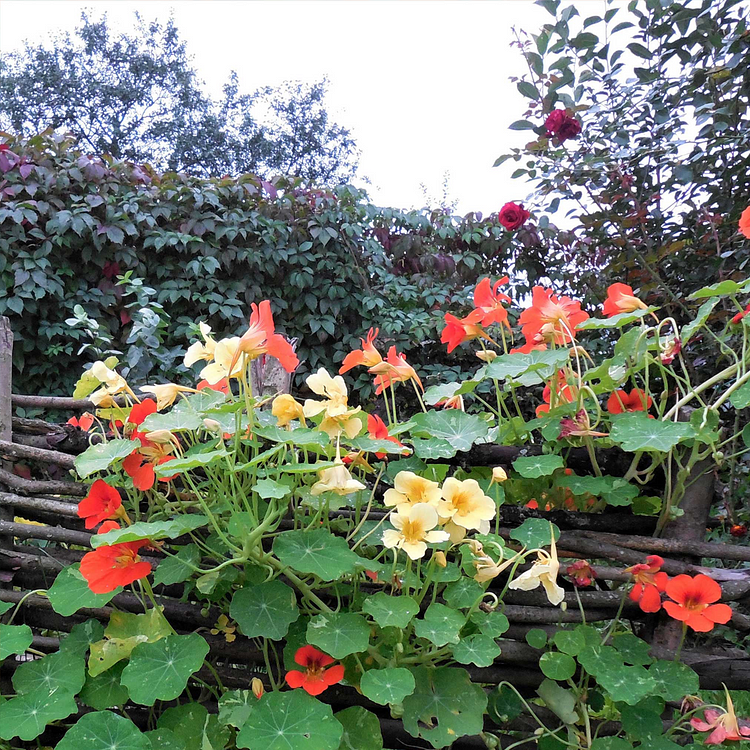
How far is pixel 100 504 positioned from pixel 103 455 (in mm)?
81

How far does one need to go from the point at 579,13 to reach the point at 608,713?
161 centimetres

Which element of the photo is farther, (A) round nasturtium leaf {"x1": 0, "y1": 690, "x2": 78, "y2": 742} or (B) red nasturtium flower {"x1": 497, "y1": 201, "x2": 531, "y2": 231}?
(B) red nasturtium flower {"x1": 497, "y1": 201, "x2": 531, "y2": 231}

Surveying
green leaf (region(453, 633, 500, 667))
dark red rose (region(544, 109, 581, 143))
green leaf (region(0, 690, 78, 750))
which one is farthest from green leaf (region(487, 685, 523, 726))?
dark red rose (region(544, 109, 581, 143))

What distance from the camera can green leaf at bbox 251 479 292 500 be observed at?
714mm

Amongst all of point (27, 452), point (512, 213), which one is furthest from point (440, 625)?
point (512, 213)

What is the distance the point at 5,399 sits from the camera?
3.50ft

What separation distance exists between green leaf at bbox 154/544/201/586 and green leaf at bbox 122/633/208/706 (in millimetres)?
84

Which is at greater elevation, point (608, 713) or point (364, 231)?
point (364, 231)

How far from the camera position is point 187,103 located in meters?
12.9

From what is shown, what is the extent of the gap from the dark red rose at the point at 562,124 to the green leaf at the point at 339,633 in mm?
1358

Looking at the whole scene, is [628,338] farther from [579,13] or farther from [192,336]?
[192,336]

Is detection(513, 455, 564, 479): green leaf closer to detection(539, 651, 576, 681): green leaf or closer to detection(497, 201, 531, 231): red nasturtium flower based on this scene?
detection(539, 651, 576, 681): green leaf

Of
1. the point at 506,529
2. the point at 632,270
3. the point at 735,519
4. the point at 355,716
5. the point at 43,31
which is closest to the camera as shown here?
the point at 355,716

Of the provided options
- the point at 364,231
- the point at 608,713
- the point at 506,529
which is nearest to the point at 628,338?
the point at 506,529
